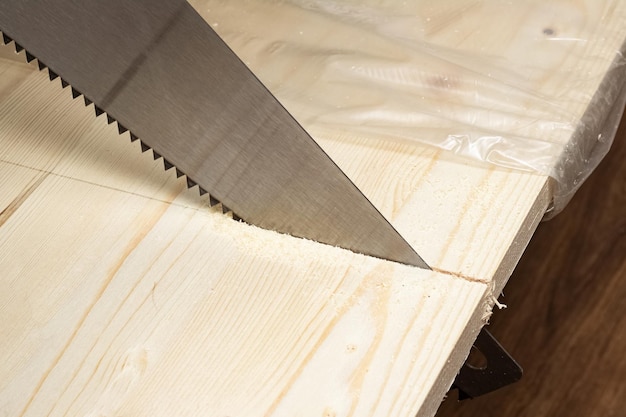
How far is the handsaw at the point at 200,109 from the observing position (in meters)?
0.83

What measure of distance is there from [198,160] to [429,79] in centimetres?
33

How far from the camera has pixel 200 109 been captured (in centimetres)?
87

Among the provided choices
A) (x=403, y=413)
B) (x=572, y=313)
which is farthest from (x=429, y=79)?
(x=572, y=313)

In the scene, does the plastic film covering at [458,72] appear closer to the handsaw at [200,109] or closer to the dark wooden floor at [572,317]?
the handsaw at [200,109]

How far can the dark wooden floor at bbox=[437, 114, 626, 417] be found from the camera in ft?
4.60

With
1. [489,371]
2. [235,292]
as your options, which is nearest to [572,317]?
[489,371]

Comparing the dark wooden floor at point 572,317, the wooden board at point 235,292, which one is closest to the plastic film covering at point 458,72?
the wooden board at point 235,292

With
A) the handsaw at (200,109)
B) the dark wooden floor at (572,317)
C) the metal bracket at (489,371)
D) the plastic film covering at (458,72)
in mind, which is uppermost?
the handsaw at (200,109)

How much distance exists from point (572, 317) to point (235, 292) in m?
0.83

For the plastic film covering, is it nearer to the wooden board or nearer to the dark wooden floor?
the wooden board

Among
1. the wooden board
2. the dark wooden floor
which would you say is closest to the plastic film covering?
the wooden board

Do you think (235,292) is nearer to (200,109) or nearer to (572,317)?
(200,109)

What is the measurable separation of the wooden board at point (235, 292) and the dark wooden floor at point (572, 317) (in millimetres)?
582

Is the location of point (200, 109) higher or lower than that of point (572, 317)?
higher
